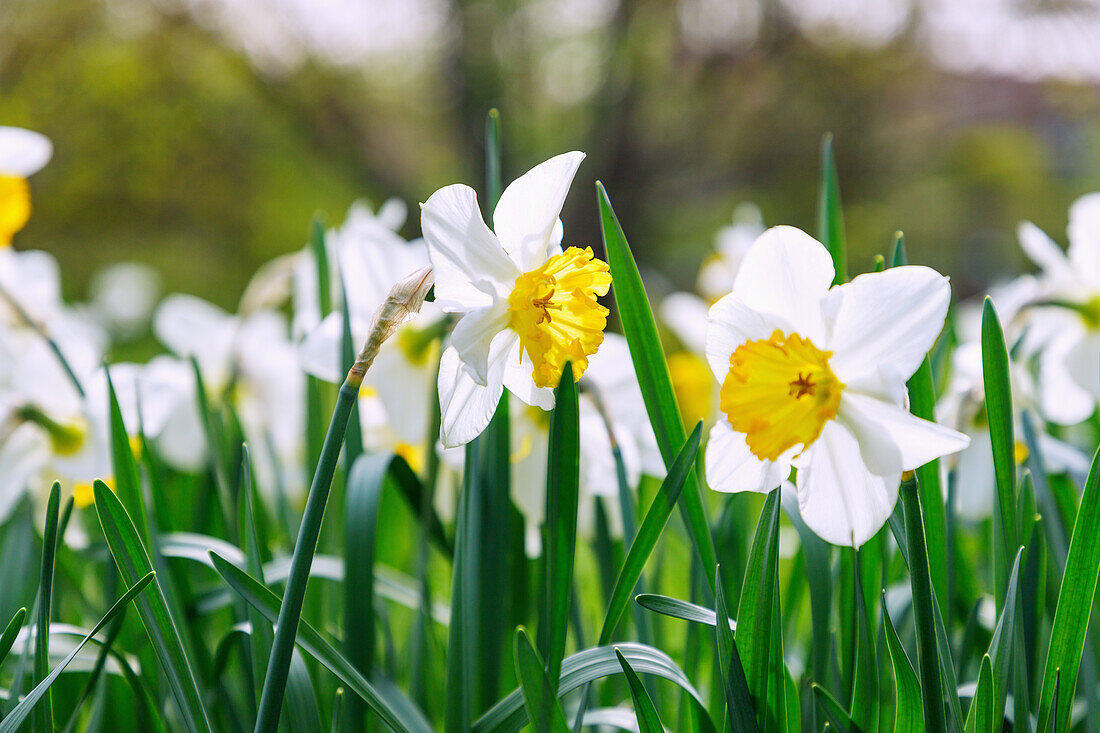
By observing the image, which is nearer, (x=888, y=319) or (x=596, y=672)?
(x=888, y=319)

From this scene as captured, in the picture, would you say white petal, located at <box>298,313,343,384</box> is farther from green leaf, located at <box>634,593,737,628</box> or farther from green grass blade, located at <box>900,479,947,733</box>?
green grass blade, located at <box>900,479,947,733</box>

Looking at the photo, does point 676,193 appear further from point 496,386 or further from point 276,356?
point 496,386

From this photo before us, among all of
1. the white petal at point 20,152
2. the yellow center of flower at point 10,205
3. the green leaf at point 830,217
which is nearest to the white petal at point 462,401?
the green leaf at point 830,217

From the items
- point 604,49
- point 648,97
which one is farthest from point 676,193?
point 604,49

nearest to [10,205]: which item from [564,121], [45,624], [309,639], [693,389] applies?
[45,624]

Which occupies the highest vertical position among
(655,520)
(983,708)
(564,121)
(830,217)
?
(564,121)

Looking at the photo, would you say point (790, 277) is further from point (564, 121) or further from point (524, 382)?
point (564, 121)

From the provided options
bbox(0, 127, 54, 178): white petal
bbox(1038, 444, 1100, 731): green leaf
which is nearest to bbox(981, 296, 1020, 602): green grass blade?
bbox(1038, 444, 1100, 731): green leaf
